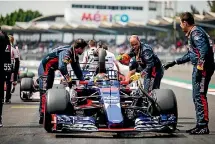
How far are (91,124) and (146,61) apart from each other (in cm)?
235

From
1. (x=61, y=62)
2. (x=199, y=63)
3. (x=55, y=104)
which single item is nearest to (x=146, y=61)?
(x=61, y=62)

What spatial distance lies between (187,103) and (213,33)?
79881 mm

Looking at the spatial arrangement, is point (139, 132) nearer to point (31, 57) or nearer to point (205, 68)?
point (205, 68)

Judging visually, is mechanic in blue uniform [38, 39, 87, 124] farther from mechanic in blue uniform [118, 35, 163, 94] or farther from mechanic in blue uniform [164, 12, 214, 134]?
Result: mechanic in blue uniform [164, 12, 214, 134]

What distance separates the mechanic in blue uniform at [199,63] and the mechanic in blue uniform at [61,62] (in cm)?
175

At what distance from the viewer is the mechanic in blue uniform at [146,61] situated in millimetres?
11346

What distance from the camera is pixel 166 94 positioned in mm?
10047

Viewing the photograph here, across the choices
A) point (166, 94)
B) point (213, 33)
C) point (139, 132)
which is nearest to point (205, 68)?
point (166, 94)

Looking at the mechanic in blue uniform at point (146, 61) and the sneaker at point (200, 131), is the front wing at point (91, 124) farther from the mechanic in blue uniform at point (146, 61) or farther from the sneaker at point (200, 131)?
the mechanic in blue uniform at point (146, 61)

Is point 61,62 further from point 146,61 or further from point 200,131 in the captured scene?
point 200,131

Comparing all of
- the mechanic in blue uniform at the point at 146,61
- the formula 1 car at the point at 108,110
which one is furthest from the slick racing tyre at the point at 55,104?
the mechanic in blue uniform at the point at 146,61

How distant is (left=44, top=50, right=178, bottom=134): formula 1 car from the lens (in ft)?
31.0

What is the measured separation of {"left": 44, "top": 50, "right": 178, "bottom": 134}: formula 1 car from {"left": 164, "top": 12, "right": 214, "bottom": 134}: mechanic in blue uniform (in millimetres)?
388

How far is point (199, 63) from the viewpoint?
32.6 ft
